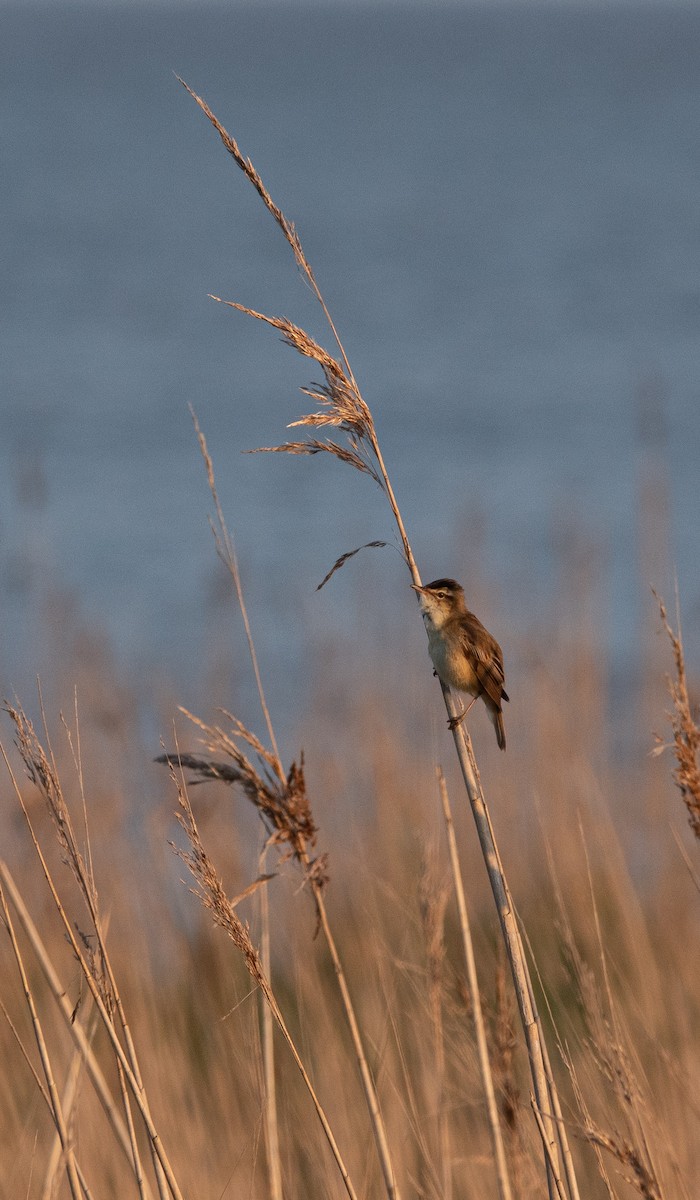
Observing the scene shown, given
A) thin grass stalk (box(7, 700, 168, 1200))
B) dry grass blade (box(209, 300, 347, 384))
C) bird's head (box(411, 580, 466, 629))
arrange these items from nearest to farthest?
thin grass stalk (box(7, 700, 168, 1200)) < dry grass blade (box(209, 300, 347, 384)) < bird's head (box(411, 580, 466, 629))

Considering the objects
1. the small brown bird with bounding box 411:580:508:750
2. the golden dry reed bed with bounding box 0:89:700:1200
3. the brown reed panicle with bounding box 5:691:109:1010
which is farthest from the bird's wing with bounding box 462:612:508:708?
the brown reed panicle with bounding box 5:691:109:1010

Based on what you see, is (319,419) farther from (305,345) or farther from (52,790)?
(52,790)

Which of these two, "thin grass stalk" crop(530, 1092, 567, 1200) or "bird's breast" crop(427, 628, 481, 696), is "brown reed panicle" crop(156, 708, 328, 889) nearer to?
"thin grass stalk" crop(530, 1092, 567, 1200)

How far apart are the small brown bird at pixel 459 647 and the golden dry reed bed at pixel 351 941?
369mm

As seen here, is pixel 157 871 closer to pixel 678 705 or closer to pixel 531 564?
pixel 678 705

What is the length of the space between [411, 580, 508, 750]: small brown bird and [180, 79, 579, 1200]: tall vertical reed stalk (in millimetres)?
1040

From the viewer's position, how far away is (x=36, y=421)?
20.5 metres

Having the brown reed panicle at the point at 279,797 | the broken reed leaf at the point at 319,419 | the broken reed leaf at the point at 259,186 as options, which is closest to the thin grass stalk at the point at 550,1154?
the brown reed panicle at the point at 279,797

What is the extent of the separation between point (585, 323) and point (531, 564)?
882 inches

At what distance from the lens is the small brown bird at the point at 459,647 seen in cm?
369

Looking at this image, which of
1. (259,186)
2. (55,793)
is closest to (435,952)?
(55,793)

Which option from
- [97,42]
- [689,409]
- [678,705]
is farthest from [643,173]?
[97,42]

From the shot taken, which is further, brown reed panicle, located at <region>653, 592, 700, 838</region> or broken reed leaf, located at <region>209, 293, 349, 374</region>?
broken reed leaf, located at <region>209, 293, 349, 374</region>

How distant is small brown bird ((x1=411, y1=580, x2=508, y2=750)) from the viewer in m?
3.69
